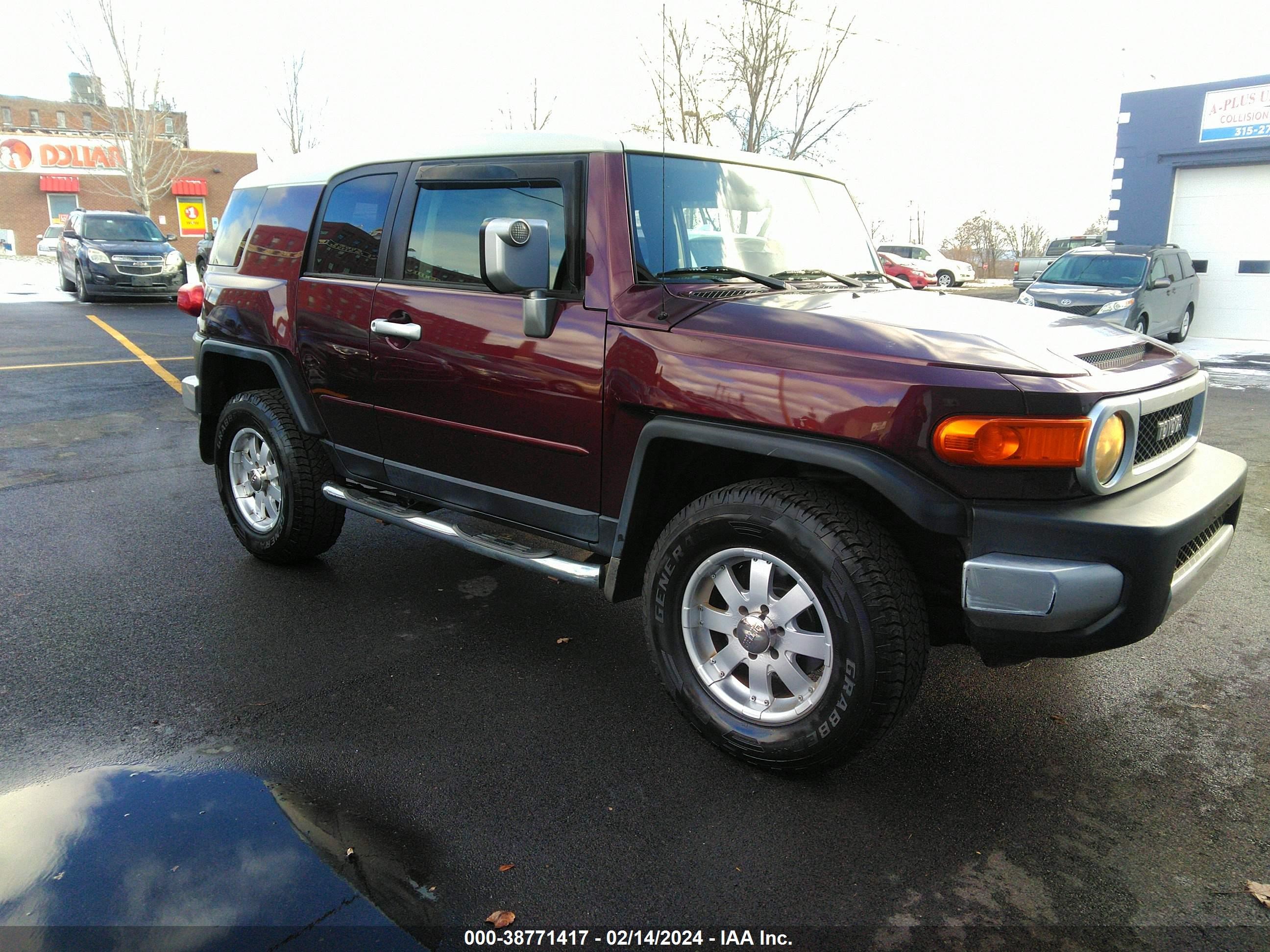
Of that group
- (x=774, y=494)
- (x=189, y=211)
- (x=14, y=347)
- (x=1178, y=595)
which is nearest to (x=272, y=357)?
(x=774, y=494)

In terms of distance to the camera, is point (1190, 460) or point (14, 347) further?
point (14, 347)

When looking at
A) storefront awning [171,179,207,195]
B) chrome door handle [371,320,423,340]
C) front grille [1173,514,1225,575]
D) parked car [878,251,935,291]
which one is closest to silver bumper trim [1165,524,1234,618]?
front grille [1173,514,1225,575]

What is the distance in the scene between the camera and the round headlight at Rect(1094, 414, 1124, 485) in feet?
8.04

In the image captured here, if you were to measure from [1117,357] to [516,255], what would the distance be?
1.97 metres

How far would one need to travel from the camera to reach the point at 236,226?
15.5 ft

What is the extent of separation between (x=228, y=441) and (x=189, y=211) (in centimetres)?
2445

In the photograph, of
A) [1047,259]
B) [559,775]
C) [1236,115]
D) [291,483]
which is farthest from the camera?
[1047,259]

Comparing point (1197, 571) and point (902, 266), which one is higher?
point (902, 266)

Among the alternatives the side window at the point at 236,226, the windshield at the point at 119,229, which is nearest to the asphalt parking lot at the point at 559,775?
the side window at the point at 236,226

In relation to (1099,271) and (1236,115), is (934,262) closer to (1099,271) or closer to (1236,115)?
(1236,115)

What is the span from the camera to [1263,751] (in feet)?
9.95

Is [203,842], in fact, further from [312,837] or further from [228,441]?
[228,441]

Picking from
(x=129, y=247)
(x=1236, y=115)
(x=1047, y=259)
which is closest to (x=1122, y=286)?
(x=1236, y=115)

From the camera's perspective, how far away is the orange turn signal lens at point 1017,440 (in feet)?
7.88
